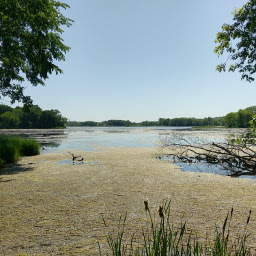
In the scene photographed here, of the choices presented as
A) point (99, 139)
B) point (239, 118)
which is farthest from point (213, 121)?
point (99, 139)

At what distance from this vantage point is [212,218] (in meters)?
4.12

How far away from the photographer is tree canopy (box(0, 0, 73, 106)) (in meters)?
7.57

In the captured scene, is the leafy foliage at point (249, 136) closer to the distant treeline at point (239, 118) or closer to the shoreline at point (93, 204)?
the shoreline at point (93, 204)

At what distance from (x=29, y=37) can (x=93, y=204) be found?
24.1 feet

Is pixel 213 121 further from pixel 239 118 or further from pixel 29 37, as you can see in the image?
pixel 29 37

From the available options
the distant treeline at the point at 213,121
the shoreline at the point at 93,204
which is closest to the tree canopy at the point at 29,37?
the shoreline at the point at 93,204

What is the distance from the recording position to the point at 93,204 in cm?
499

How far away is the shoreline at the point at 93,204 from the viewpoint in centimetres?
336

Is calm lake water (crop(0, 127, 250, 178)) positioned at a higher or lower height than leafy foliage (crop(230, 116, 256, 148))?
lower

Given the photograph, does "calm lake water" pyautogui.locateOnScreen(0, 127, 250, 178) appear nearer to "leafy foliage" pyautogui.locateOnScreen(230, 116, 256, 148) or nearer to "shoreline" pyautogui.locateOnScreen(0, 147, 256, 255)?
"shoreline" pyautogui.locateOnScreen(0, 147, 256, 255)

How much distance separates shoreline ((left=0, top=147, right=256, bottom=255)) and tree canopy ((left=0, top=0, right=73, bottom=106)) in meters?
4.90

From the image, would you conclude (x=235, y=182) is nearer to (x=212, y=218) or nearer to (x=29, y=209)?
(x=212, y=218)

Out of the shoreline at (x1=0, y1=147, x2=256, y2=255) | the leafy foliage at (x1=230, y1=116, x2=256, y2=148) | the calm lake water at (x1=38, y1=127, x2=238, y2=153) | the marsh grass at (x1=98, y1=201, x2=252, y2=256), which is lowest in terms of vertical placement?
the calm lake water at (x1=38, y1=127, x2=238, y2=153)

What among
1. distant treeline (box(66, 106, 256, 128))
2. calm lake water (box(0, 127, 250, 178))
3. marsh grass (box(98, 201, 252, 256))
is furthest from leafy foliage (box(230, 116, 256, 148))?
distant treeline (box(66, 106, 256, 128))
